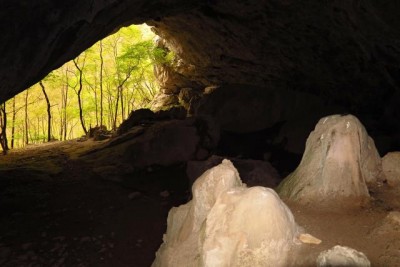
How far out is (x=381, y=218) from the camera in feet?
16.0

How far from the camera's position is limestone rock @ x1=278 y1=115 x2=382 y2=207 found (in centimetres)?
533

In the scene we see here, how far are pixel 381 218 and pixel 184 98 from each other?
19.5 metres

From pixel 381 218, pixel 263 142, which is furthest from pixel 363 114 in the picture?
pixel 381 218

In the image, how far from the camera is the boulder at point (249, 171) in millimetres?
11258

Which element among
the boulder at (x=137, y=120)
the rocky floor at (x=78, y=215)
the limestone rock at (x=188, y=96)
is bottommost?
the rocky floor at (x=78, y=215)

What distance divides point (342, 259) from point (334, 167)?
2160mm

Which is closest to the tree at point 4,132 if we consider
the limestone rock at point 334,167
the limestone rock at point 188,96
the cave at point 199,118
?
the cave at point 199,118

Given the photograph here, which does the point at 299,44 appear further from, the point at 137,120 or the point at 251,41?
the point at 137,120

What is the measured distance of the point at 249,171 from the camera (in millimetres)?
11750

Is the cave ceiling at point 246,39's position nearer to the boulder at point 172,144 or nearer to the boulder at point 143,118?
the boulder at point 143,118

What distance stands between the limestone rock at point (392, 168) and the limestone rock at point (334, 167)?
3.54ft

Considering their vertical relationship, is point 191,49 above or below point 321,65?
above

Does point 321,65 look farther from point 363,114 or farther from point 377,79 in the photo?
point 363,114

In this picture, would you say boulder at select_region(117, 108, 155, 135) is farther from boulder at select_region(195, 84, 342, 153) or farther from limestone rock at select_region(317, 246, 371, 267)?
limestone rock at select_region(317, 246, 371, 267)
